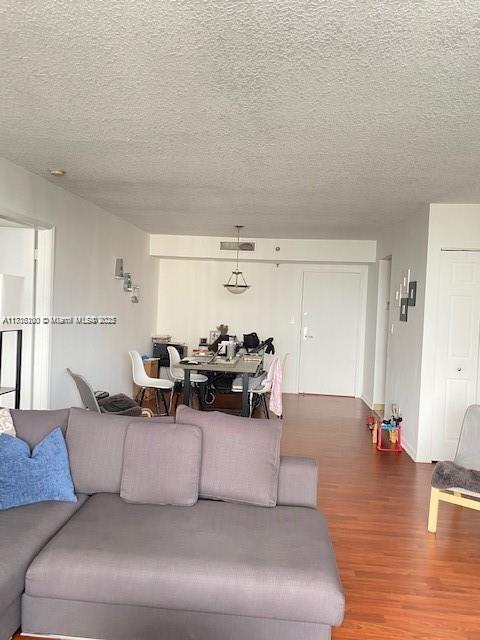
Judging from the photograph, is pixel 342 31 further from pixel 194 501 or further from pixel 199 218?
pixel 199 218

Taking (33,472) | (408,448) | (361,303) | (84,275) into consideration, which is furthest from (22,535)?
(361,303)

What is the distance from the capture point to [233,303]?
8.67 meters

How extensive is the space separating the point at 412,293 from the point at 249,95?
341 centimetres

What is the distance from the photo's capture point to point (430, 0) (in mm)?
1664

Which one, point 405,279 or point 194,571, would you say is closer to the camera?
point 194,571

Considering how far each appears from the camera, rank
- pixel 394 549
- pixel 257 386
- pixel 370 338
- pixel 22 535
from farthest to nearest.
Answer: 1. pixel 370 338
2. pixel 257 386
3. pixel 394 549
4. pixel 22 535

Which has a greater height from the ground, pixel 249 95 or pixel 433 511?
pixel 249 95

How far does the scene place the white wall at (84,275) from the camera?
171 inches

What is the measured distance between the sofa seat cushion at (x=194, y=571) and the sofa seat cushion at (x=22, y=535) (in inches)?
2.4

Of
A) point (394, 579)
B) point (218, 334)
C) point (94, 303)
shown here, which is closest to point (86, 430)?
point (394, 579)

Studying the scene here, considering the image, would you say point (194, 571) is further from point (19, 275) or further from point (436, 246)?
point (436, 246)

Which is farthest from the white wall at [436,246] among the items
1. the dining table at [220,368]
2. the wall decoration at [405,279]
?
the dining table at [220,368]

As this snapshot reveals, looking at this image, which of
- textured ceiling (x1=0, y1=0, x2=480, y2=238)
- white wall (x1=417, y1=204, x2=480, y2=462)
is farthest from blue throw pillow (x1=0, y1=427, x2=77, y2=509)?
white wall (x1=417, y1=204, x2=480, y2=462)

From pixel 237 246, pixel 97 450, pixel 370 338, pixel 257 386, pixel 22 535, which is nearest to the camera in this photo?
pixel 22 535
